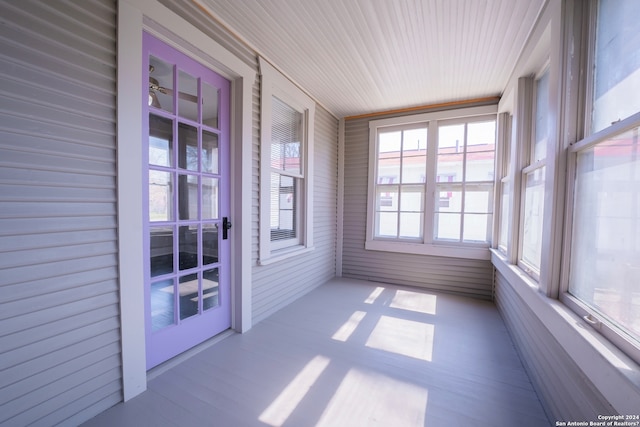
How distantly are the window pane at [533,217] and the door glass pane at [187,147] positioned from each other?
8.91ft

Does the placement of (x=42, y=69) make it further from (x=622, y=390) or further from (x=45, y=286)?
(x=622, y=390)

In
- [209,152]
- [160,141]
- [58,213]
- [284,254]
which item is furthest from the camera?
[284,254]

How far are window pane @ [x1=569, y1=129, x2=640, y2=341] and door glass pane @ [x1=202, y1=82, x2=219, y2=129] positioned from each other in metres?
2.56

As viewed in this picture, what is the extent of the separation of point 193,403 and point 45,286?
1.04m

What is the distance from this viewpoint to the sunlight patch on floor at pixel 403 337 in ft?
7.04

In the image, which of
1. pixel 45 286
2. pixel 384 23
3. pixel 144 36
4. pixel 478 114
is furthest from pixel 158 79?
pixel 478 114

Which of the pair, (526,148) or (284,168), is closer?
(526,148)

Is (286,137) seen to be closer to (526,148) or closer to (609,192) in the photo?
(526,148)

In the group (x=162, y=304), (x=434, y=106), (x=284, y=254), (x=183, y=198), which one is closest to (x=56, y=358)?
(x=162, y=304)

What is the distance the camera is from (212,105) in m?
2.23

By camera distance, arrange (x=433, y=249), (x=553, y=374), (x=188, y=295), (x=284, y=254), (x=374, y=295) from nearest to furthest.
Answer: (x=553, y=374)
(x=188, y=295)
(x=284, y=254)
(x=374, y=295)
(x=433, y=249)

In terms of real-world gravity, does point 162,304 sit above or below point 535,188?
below

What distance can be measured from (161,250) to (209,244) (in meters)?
0.43

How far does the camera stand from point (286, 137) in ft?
10.3
